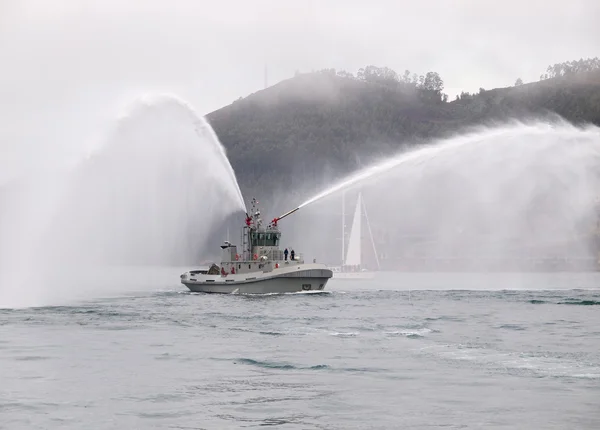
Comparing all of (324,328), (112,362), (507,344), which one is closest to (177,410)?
(112,362)

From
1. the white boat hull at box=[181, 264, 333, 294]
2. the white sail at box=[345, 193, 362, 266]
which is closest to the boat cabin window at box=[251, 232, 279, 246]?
the white boat hull at box=[181, 264, 333, 294]

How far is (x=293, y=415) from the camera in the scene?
1169 inches

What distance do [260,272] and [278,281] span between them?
2066mm

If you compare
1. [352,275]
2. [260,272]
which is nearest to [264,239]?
[260,272]

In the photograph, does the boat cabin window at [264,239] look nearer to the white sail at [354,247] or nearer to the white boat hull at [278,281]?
the white boat hull at [278,281]

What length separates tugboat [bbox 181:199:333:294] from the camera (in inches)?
3150

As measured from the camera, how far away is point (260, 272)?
80.9 meters

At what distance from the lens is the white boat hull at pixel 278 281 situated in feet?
261

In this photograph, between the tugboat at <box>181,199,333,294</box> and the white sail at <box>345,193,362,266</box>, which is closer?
the tugboat at <box>181,199,333,294</box>

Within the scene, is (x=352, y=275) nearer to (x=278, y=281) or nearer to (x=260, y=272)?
(x=260, y=272)

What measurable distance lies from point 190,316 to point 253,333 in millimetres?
→ 11603

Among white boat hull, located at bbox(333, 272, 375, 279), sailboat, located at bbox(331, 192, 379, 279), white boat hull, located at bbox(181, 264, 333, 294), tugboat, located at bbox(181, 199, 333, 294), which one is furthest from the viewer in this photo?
sailboat, located at bbox(331, 192, 379, 279)

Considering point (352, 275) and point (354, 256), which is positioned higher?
point (354, 256)

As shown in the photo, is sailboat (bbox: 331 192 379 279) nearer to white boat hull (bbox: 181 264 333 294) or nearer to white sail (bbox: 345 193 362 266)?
white sail (bbox: 345 193 362 266)
